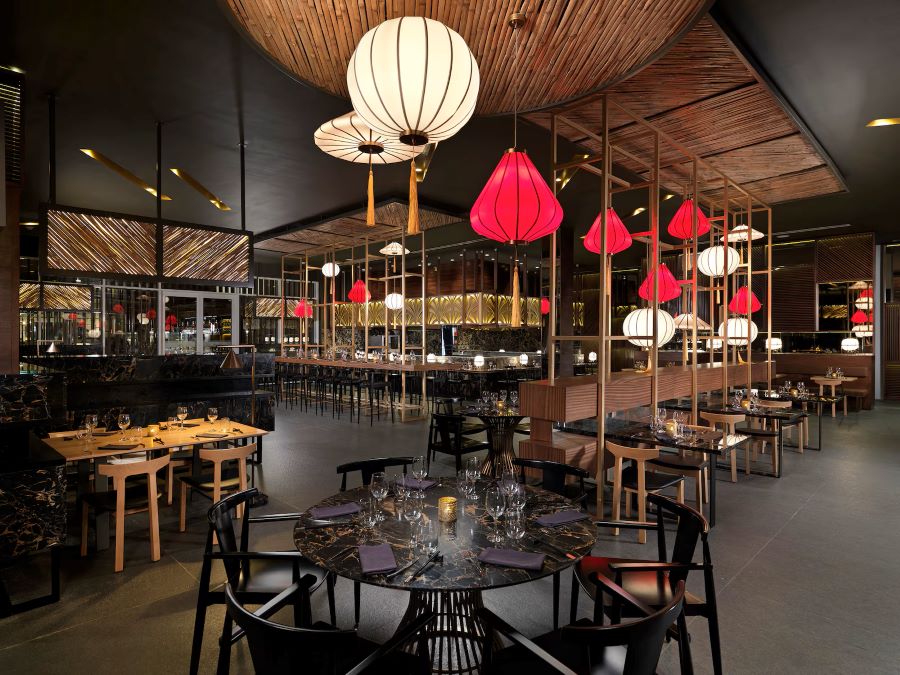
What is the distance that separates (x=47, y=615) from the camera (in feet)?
9.34

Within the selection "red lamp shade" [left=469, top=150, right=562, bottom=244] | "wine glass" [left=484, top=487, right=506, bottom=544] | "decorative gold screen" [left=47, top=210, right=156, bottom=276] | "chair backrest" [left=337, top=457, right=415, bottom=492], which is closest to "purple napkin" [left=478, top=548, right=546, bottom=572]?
"wine glass" [left=484, top=487, right=506, bottom=544]

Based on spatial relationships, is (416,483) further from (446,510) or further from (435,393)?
(435,393)

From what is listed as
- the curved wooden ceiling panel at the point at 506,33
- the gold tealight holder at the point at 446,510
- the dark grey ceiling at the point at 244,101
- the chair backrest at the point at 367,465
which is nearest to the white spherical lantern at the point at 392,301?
the dark grey ceiling at the point at 244,101

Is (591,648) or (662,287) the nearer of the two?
(591,648)

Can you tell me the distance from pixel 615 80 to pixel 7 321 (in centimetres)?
565

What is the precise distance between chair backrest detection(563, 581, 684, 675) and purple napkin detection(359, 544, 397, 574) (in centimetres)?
65

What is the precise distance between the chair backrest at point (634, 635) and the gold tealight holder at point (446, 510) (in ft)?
2.85

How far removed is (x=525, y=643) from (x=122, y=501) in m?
3.03

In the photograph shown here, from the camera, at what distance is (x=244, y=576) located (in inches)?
93.8

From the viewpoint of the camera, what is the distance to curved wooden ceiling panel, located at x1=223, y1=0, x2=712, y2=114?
2199 millimetres

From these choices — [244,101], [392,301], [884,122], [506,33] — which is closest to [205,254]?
[244,101]

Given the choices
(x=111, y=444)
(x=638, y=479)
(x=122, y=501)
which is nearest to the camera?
(x=122, y=501)

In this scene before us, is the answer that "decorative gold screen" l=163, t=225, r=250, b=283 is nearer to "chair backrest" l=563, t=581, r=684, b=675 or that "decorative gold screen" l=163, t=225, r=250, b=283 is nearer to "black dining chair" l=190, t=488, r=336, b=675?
"black dining chair" l=190, t=488, r=336, b=675

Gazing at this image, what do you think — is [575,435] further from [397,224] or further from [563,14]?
[397,224]
